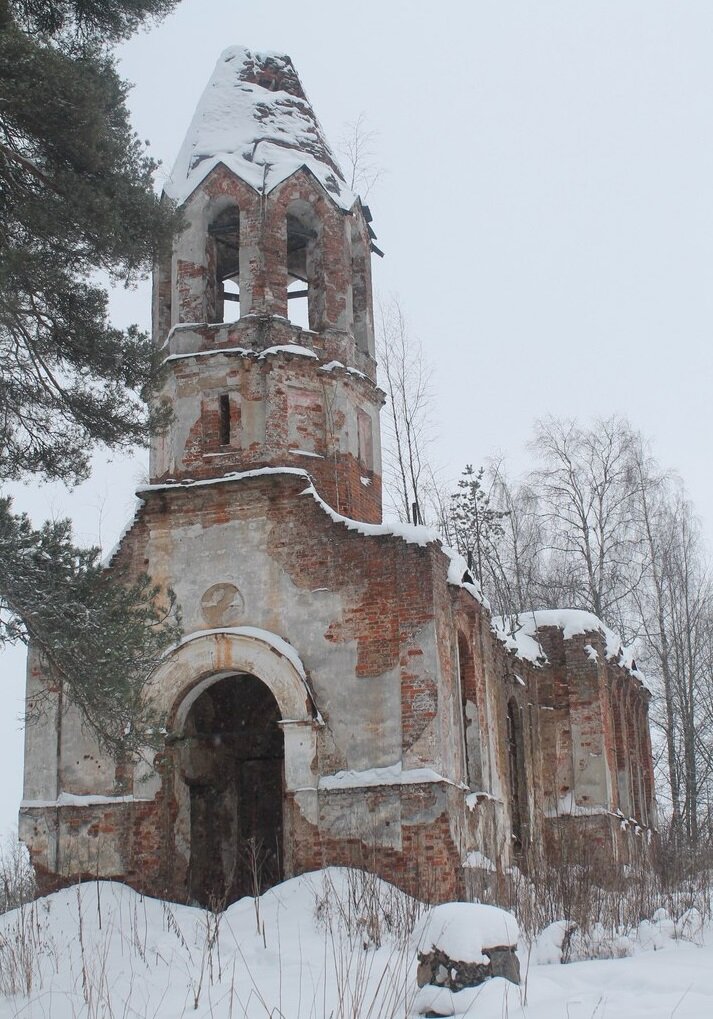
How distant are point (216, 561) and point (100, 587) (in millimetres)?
5132

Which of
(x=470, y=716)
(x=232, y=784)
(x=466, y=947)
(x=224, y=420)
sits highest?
(x=224, y=420)

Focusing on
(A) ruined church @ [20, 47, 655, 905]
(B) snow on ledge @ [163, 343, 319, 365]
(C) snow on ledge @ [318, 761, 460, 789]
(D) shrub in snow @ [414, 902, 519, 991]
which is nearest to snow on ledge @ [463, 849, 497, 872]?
(A) ruined church @ [20, 47, 655, 905]

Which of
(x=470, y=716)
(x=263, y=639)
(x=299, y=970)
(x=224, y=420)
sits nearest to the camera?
(x=299, y=970)

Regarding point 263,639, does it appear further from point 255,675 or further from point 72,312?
point 72,312

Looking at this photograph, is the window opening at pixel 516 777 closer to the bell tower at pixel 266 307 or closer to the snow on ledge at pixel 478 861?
the snow on ledge at pixel 478 861

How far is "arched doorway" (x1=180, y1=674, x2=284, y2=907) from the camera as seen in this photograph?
47.5 feet

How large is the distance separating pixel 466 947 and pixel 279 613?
6.42 metres

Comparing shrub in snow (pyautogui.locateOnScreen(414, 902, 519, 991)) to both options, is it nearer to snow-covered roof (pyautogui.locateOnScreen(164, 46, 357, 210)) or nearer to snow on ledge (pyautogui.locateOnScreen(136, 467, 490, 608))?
snow on ledge (pyautogui.locateOnScreen(136, 467, 490, 608))

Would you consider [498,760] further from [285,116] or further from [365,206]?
[285,116]

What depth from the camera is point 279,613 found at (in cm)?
1370

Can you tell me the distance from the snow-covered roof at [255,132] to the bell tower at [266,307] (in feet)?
0.07

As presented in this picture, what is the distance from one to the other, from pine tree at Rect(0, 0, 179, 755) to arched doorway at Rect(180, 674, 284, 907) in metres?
4.96

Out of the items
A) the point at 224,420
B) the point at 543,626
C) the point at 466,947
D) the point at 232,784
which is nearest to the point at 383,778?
the point at 232,784

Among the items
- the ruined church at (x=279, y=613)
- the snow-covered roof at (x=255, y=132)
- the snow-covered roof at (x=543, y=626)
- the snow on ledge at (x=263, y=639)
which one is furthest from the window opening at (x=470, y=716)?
the snow-covered roof at (x=255, y=132)
